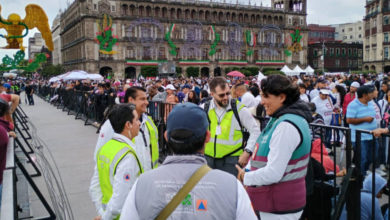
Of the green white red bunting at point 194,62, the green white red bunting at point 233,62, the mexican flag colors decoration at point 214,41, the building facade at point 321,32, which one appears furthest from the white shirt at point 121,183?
the building facade at point 321,32

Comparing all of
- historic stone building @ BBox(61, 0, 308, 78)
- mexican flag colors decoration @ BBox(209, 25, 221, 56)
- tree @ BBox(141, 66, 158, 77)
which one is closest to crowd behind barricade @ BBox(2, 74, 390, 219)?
tree @ BBox(141, 66, 158, 77)

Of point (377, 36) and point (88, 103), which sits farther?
point (377, 36)

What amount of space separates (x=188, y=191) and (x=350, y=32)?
11229cm

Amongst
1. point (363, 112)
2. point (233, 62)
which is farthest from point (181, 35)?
point (363, 112)

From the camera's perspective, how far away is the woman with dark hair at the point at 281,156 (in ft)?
8.16

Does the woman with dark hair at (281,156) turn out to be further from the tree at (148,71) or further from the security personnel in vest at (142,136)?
the tree at (148,71)

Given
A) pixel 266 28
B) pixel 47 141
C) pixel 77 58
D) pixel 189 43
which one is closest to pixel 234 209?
pixel 47 141

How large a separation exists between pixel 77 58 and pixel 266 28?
35.7 m

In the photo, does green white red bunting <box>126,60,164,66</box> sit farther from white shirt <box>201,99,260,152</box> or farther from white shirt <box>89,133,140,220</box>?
white shirt <box>89,133,140,220</box>

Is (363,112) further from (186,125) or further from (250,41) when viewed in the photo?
(250,41)

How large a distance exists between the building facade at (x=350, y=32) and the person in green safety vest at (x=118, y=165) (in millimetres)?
106763

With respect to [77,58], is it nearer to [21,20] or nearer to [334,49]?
[21,20]

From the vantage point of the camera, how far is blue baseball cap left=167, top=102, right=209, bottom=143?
5.74 feet

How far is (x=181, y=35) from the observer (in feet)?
191
